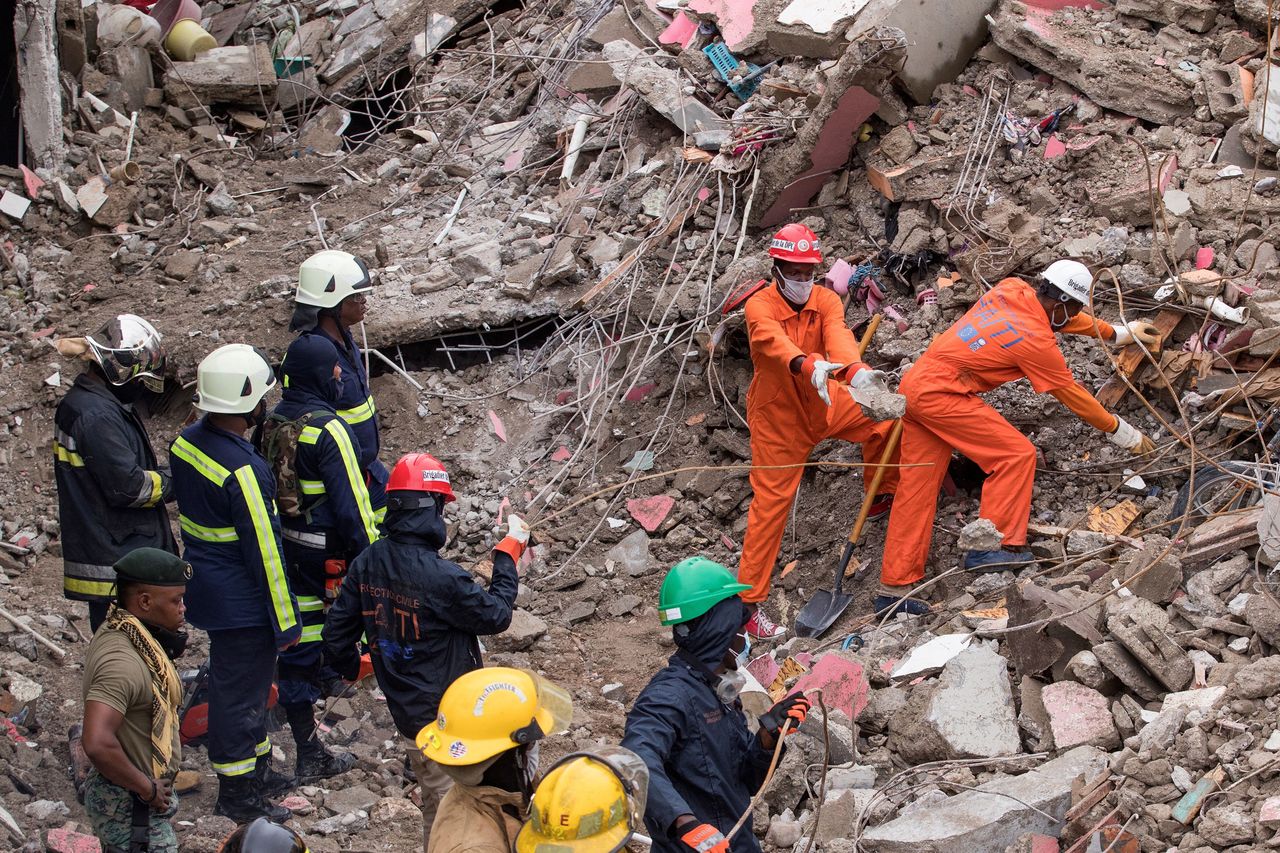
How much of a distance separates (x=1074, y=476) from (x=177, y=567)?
4.28 m

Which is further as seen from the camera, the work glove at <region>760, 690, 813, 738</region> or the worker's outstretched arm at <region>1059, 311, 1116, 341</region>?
the worker's outstretched arm at <region>1059, 311, 1116, 341</region>

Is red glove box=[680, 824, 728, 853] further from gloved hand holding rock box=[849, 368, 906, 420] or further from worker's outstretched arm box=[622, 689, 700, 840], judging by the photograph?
gloved hand holding rock box=[849, 368, 906, 420]

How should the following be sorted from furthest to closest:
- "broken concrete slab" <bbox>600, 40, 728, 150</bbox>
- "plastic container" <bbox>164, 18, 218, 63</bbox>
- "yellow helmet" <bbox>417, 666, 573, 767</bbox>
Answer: "plastic container" <bbox>164, 18, 218, 63</bbox>
"broken concrete slab" <bbox>600, 40, 728, 150</bbox>
"yellow helmet" <bbox>417, 666, 573, 767</bbox>

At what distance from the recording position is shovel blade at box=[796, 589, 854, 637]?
6000mm

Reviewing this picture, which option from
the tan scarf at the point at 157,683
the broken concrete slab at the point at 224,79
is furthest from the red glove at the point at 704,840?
the broken concrete slab at the point at 224,79

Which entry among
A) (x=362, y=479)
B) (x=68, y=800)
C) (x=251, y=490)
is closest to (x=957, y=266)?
(x=362, y=479)

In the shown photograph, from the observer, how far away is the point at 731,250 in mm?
7699

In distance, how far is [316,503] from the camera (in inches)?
195

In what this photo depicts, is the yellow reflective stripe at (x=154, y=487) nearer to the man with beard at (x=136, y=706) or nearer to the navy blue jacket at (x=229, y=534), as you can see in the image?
the navy blue jacket at (x=229, y=534)

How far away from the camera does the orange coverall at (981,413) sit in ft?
18.7

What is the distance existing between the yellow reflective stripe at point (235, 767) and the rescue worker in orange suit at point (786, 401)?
7.62 feet

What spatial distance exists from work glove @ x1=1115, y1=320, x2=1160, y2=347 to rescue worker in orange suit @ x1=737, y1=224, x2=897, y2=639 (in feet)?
4.07

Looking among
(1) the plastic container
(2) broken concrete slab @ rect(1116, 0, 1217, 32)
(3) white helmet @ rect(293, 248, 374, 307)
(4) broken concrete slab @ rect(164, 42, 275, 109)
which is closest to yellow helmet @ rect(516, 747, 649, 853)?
(3) white helmet @ rect(293, 248, 374, 307)

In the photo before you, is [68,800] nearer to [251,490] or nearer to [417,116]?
[251,490]
